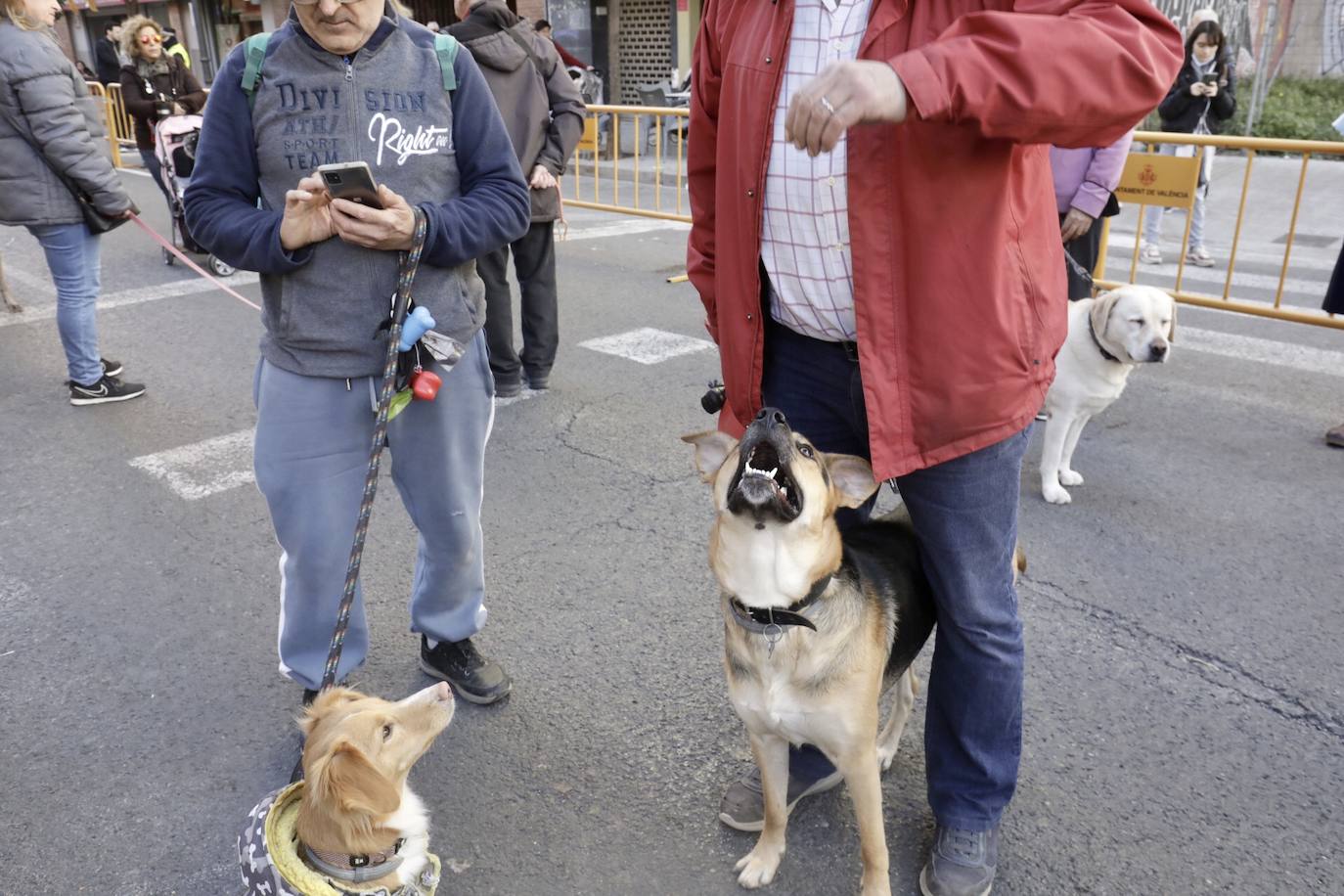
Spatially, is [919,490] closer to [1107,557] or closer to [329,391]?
[329,391]

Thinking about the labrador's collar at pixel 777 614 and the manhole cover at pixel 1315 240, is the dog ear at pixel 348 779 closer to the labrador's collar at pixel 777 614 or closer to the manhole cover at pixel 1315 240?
the labrador's collar at pixel 777 614

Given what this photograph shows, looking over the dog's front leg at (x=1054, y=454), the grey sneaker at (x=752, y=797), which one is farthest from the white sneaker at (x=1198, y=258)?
the grey sneaker at (x=752, y=797)

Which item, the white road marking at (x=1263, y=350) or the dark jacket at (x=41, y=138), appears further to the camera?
the white road marking at (x=1263, y=350)

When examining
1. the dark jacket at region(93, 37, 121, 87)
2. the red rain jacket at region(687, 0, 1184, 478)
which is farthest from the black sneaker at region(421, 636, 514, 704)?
the dark jacket at region(93, 37, 121, 87)

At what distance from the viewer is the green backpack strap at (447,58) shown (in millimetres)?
2666

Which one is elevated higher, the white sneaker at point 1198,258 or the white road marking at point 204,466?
the white sneaker at point 1198,258

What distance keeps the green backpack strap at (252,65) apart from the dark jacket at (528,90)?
120 inches

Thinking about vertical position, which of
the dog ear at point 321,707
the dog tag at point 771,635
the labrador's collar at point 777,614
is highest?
the labrador's collar at point 777,614

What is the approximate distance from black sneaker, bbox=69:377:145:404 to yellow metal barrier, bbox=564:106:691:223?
19.6ft

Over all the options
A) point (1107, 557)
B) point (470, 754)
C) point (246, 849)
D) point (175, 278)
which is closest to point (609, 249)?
point (175, 278)

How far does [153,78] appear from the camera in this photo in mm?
9352

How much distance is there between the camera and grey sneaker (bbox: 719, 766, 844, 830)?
2732 mm

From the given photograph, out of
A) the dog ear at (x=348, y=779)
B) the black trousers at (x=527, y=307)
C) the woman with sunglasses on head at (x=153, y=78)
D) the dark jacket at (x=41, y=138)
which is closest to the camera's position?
the dog ear at (x=348, y=779)

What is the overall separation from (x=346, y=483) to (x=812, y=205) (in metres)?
1.46
